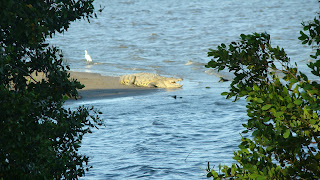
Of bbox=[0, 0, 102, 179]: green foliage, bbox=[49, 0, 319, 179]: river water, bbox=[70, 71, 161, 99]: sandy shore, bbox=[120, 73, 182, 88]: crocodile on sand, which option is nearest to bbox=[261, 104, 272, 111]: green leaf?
bbox=[0, 0, 102, 179]: green foliage

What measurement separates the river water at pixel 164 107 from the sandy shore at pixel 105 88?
65 centimetres

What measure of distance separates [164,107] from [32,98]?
8225 mm

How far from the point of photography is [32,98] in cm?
407

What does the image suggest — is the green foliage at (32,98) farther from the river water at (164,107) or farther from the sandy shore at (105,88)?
the sandy shore at (105,88)

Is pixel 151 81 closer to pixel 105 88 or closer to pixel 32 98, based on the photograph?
pixel 105 88

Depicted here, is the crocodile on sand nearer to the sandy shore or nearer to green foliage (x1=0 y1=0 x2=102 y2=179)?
the sandy shore

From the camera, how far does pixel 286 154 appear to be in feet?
11.1

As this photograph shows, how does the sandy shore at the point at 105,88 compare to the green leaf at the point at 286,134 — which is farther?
the sandy shore at the point at 105,88

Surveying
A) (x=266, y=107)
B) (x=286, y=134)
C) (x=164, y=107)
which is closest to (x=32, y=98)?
(x=266, y=107)

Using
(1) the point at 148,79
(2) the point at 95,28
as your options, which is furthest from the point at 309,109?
(2) the point at 95,28

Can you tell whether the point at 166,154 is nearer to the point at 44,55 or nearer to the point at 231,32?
the point at 44,55

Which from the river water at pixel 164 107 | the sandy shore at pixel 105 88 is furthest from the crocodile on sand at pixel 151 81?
the river water at pixel 164 107

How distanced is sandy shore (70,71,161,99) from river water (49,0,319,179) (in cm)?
65

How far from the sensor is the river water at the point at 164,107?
26.4 ft
